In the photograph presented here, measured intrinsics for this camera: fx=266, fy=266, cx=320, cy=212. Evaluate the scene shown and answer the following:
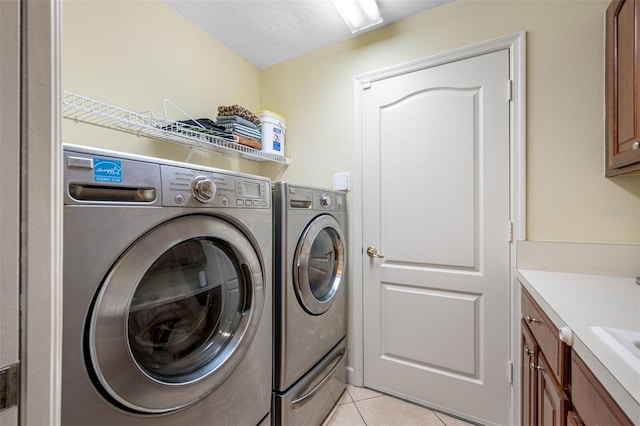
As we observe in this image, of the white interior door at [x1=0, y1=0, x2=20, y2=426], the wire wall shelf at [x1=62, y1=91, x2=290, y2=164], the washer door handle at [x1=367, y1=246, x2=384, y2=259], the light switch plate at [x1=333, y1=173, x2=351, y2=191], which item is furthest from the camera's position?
the light switch plate at [x1=333, y1=173, x2=351, y2=191]

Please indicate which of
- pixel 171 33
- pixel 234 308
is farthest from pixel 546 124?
pixel 171 33

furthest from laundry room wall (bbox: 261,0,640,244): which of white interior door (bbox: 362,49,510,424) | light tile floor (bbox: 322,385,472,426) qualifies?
light tile floor (bbox: 322,385,472,426)

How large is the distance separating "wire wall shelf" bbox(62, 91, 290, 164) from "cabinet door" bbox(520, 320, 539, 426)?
1720mm

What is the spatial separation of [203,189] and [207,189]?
0.01 metres

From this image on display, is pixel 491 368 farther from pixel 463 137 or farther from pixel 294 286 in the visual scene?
pixel 463 137

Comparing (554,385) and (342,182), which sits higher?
(342,182)

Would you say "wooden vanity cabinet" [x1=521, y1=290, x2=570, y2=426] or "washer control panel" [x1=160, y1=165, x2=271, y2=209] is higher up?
"washer control panel" [x1=160, y1=165, x2=271, y2=209]

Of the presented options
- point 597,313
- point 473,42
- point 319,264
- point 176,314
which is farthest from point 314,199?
point 473,42

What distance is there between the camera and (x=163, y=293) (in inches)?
31.4

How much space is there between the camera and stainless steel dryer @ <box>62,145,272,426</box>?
0.59m

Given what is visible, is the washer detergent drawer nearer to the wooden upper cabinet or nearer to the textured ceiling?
the wooden upper cabinet

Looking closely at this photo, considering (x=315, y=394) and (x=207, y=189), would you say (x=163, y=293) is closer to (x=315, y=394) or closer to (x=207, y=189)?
(x=207, y=189)

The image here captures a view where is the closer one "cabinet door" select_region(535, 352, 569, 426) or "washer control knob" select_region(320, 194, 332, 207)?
"cabinet door" select_region(535, 352, 569, 426)

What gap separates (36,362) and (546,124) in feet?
6.37
